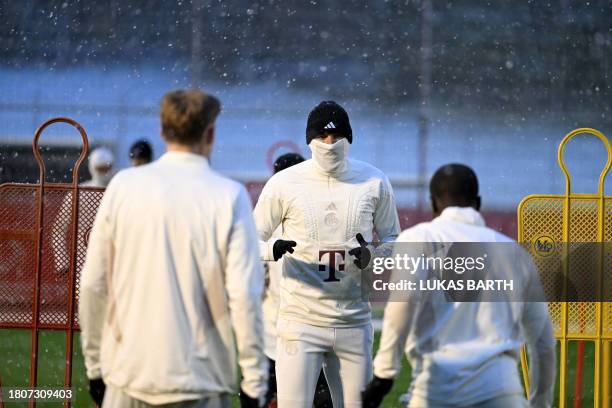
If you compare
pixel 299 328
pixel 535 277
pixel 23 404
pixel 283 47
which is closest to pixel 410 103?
pixel 283 47

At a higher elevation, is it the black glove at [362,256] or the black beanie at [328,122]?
the black beanie at [328,122]

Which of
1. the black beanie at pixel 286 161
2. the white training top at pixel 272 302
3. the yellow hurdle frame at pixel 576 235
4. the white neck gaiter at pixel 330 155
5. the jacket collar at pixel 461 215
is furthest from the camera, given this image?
the white training top at pixel 272 302

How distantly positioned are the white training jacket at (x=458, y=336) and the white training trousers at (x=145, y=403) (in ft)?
1.63

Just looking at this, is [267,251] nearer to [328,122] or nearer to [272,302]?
[328,122]

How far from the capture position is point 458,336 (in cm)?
273

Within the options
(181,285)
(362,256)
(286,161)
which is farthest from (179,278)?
(286,161)

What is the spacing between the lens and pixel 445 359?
273 centimetres

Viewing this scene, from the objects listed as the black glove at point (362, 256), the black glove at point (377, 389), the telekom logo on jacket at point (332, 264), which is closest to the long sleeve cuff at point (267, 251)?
the telekom logo on jacket at point (332, 264)

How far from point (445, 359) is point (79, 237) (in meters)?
2.37

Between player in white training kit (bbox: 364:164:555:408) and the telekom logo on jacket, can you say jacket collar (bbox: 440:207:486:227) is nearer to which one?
player in white training kit (bbox: 364:164:555:408)

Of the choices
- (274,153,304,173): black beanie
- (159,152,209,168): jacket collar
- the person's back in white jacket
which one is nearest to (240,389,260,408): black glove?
the person's back in white jacket

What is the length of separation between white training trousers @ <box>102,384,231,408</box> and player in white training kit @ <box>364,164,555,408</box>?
488mm

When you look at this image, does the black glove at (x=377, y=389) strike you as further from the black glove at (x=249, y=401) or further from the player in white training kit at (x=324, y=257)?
the player in white training kit at (x=324, y=257)

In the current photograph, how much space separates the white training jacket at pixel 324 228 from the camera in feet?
13.3
